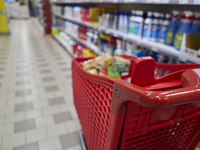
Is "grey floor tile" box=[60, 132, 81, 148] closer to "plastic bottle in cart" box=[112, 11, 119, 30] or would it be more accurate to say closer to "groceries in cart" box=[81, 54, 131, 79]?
"groceries in cart" box=[81, 54, 131, 79]

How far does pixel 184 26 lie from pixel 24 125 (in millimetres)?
1943

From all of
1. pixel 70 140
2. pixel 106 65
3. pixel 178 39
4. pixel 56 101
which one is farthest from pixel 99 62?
pixel 56 101

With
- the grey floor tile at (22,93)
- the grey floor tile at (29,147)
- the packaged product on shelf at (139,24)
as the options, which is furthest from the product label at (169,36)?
the grey floor tile at (22,93)

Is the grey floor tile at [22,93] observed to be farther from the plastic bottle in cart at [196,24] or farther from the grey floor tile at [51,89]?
the plastic bottle in cart at [196,24]

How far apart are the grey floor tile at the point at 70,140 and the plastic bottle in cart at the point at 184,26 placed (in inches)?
52.6

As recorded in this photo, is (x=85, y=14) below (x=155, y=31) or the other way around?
the other way around

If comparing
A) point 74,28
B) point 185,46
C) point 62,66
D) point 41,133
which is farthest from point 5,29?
point 185,46

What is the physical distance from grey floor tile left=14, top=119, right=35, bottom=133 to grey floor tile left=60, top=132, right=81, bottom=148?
1.37 feet

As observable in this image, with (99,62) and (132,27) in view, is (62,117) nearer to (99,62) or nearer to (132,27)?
(99,62)

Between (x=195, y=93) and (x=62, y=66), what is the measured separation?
3.60m

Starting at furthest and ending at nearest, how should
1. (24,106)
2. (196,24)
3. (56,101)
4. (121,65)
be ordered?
(56,101) → (24,106) → (121,65) → (196,24)

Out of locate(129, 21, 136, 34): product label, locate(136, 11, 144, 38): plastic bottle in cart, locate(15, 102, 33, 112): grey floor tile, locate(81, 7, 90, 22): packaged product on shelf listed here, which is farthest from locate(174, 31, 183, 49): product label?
locate(81, 7, 90, 22): packaged product on shelf

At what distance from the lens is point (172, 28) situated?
1.48 metres

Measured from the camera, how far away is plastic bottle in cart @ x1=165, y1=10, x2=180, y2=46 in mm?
1447
